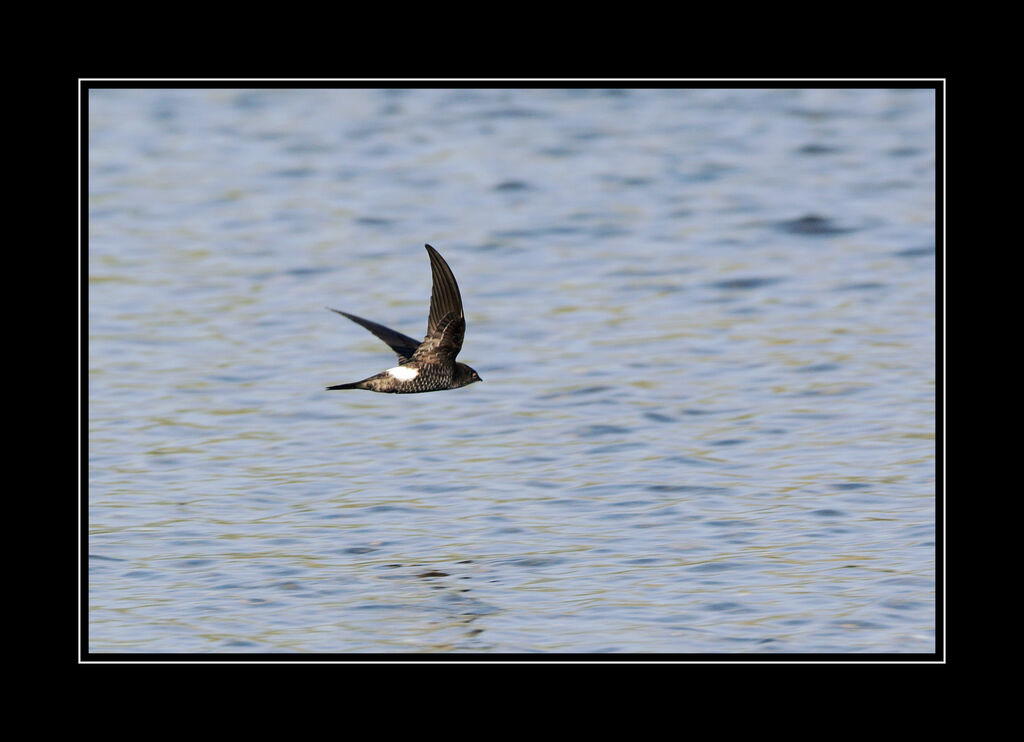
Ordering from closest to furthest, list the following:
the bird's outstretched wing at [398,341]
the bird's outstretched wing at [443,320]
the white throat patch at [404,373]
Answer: the bird's outstretched wing at [443,320]
the white throat patch at [404,373]
the bird's outstretched wing at [398,341]

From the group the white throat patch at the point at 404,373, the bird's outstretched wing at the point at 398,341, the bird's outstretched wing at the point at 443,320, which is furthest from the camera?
the bird's outstretched wing at the point at 398,341

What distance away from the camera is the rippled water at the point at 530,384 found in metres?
8.77

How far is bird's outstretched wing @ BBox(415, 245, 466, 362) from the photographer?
8.74 meters

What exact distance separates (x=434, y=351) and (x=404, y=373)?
0.24 m

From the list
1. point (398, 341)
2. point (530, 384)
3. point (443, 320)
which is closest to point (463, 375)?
point (398, 341)

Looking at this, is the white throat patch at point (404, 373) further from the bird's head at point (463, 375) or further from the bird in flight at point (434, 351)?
the bird's head at point (463, 375)

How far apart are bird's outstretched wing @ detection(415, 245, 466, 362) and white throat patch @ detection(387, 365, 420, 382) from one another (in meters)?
0.09

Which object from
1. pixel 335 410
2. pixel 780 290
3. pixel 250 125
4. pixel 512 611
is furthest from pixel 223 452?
pixel 250 125

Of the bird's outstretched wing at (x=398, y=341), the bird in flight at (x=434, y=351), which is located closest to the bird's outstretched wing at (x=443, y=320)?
the bird in flight at (x=434, y=351)

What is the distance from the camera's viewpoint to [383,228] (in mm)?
15805

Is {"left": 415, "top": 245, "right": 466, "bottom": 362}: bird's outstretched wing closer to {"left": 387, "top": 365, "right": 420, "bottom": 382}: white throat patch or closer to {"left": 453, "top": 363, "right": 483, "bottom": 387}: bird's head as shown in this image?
{"left": 387, "top": 365, "right": 420, "bottom": 382}: white throat patch

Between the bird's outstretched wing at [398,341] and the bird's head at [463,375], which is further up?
the bird's outstretched wing at [398,341]

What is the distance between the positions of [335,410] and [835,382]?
381 centimetres
